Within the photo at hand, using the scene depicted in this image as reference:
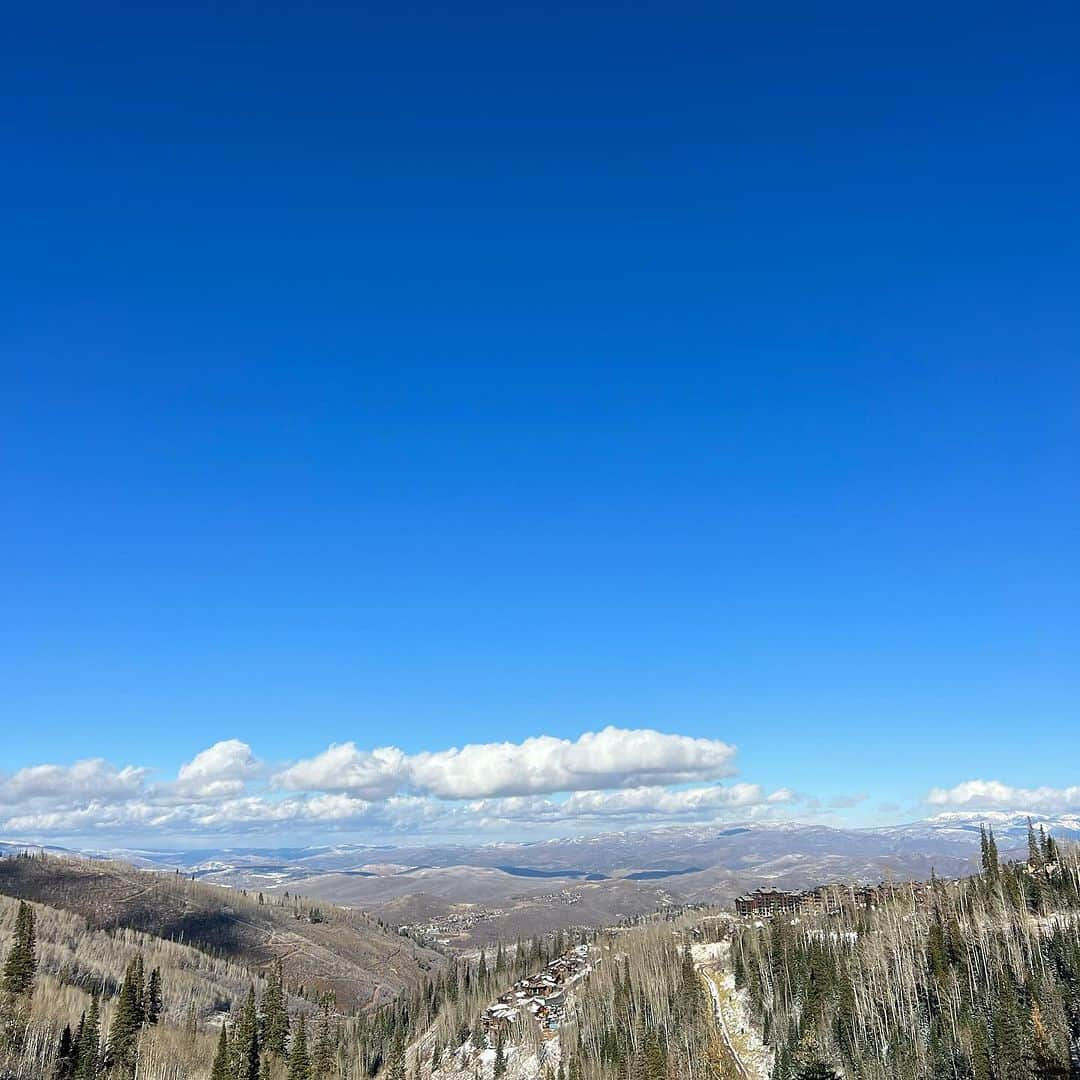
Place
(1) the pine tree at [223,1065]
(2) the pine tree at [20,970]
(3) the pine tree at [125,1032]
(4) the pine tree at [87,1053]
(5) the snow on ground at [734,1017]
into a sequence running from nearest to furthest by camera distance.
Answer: (1) the pine tree at [223,1065] < (4) the pine tree at [87,1053] < (3) the pine tree at [125,1032] < (2) the pine tree at [20,970] < (5) the snow on ground at [734,1017]

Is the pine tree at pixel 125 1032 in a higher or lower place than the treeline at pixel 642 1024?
higher

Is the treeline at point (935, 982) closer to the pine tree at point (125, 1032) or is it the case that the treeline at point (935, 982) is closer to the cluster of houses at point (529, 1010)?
the cluster of houses at point (529, 1010)

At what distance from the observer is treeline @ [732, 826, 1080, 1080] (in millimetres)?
105938

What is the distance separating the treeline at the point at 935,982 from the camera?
105938 mm

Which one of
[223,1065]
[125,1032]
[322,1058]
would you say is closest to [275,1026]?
[322,1058]

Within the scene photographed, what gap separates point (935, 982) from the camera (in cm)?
12912

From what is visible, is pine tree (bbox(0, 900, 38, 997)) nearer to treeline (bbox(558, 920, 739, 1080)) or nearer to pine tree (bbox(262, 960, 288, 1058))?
pine tree (bbox(262, 960, 288, 1058))

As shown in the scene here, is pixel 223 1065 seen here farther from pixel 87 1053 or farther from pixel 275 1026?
pixel 275 1026

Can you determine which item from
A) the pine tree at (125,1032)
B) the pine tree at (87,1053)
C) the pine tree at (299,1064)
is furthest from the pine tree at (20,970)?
the pine tree at (299,1064)

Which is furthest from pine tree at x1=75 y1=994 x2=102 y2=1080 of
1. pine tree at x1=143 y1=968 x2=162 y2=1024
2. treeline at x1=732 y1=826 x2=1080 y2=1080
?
treeline at x1=732 y1=826 x2=1080 y2=1080

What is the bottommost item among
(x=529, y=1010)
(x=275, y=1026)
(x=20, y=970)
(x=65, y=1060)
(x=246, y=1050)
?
(x=529, y=1010)

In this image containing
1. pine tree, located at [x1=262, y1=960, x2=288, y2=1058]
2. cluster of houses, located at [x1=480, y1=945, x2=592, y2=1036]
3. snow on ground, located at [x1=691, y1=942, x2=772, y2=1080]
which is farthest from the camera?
cluster of houses, located at [x1=480, y1=945, x2=592, y2=1036]

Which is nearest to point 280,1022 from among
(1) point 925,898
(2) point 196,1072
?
(2) point 196,1072

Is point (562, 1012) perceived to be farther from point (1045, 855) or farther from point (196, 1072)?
point (1045, 855)
